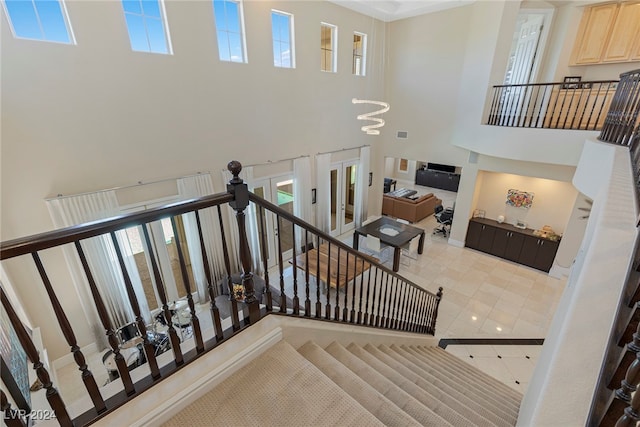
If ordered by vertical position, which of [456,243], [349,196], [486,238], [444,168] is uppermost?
[349,196]

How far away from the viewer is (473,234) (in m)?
7.20

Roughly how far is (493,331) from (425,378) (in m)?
3.15

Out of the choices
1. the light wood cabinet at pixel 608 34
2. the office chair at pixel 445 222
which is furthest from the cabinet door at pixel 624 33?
the office chair at pixel 445 222

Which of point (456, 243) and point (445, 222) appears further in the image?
point (445, 222)

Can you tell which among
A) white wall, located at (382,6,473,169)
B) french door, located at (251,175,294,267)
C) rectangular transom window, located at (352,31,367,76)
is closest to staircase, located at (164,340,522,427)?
french door, located at (251,175,294,267)

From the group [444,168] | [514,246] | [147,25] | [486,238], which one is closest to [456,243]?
[486,238]

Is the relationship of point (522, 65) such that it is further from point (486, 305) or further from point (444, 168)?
point (444, 168)

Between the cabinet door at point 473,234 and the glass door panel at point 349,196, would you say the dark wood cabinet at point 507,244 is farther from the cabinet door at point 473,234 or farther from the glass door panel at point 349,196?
the glass door panel at point 349,196

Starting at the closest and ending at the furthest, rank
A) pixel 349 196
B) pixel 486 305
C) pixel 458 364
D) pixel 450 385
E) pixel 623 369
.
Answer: pixel 623 369 → pixel 450 385 → pixel 458 364 → pixel 486 305 → pixel 349 196

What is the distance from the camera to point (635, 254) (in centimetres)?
96

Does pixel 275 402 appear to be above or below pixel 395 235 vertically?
above

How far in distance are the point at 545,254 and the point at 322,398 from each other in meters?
6.98

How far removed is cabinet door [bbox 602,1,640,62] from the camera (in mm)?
4801

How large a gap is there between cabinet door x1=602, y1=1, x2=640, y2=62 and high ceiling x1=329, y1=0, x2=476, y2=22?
2550 millimetres
